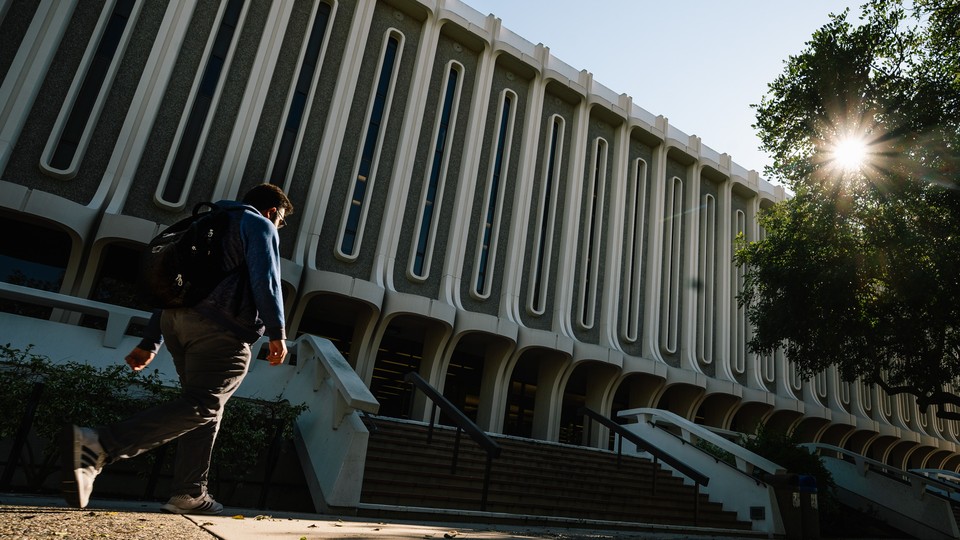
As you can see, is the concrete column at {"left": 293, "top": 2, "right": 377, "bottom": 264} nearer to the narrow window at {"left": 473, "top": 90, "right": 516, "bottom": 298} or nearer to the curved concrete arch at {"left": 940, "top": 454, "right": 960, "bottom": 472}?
the narrow window at {"left": 473, "top": 90, "right": 516, "bottom": 298}

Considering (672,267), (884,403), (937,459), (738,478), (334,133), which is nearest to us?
(738,478)

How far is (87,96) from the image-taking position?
12.9m

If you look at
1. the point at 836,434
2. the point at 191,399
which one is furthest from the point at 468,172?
the point at 836,434

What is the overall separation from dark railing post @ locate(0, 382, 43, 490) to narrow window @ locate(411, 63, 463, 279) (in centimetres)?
1108

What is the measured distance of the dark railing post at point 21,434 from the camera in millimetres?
4652

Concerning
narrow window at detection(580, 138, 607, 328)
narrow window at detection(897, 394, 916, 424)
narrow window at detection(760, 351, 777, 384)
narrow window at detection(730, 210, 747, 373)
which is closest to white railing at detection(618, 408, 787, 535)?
narrow window at detection(580, 138, 607, 328)

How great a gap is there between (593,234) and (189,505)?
18600 millimetres

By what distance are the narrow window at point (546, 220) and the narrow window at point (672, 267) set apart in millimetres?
6040

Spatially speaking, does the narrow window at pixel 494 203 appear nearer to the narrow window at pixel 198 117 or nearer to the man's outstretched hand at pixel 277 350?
the narrow window at pixel 198 117

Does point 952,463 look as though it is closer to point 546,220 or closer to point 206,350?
point 546,220

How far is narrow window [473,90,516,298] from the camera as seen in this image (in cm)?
1752

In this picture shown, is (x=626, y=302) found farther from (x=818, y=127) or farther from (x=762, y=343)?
(x=818, y=127)

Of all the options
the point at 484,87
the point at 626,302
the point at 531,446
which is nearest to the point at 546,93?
the point at 484,87

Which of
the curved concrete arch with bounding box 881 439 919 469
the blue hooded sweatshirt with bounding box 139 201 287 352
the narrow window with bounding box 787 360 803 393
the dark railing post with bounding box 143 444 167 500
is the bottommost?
the dark railing post with bounding box 143 444 167 500
